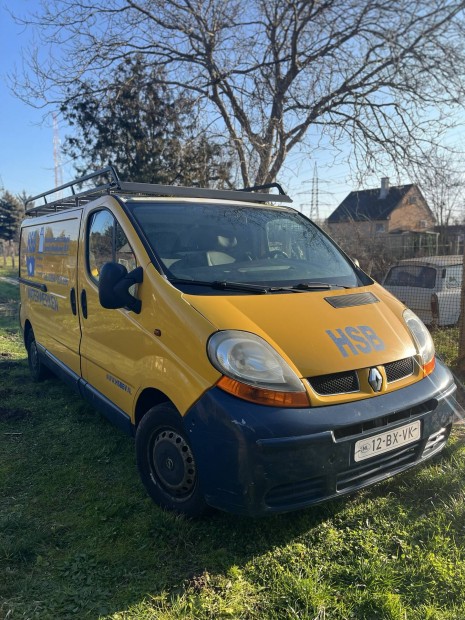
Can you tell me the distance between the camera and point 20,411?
15.6 ft

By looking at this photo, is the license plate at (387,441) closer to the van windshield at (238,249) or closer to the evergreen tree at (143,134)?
the van windshield at (238,249)

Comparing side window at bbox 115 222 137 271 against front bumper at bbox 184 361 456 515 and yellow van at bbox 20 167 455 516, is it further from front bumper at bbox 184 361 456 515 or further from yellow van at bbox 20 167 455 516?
front bumper at bbox 184 361 456 515

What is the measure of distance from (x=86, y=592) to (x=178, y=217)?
7.76 feet

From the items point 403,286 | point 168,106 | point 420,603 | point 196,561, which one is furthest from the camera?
point 168,106

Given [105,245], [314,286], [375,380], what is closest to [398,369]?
[375,380]

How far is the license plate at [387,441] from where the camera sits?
2340 mm

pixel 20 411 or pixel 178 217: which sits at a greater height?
pixel 178 217

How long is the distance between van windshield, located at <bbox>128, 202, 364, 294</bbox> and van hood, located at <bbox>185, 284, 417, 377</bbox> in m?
0.18

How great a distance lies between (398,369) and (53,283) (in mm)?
3589

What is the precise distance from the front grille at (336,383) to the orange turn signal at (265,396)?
12 centimetres

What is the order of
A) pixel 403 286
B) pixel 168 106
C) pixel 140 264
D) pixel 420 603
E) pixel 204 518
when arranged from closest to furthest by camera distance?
1. pixel 420 603
2. pixel 204 518
3. pixel 140 264
4. pixel 403 286
5. pixel 168 106

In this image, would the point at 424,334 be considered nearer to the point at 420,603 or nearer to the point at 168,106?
the point at 420,603

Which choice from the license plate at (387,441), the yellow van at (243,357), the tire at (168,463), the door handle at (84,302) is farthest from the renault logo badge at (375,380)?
the door handle at (84,302)

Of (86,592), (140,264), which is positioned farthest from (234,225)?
(86,592)
